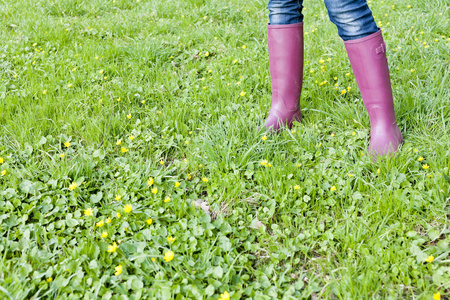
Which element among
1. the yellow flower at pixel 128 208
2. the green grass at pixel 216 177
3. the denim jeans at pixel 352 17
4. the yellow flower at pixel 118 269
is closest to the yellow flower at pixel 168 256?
the green grass at pixel 216 177

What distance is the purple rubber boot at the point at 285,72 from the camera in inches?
84.1

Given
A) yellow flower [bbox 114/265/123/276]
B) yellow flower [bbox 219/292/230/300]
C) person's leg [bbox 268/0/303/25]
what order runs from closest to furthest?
yellow flower [bbox 219/292/230/300] < yellow flower [bbox 114/265/123/276] < person's leg [bbox 268/0/303/25]

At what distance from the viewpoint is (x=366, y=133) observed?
6.95ft

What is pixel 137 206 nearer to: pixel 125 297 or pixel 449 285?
pixel 125 297

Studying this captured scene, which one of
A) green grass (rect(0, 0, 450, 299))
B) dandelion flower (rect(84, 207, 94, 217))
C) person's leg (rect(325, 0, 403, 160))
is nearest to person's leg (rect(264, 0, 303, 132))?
green grass (rect(0, 0, 450, 299))

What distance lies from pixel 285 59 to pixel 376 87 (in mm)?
529

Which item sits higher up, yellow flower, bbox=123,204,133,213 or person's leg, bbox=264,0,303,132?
person's leg, bbox=264,0,303,132

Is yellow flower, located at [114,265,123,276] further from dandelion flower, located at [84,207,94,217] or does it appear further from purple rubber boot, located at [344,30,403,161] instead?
purple rubber boot, located at [344,30,403,161]

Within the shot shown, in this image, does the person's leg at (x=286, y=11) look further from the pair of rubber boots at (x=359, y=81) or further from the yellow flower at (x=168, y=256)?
the yellow flower at (x=168, y=256)

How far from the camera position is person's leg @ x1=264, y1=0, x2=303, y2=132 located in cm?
210

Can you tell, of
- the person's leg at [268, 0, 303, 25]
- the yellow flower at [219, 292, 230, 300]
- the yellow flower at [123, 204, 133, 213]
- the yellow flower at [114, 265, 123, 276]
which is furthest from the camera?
the person's leg at [268, 0, 303, 25]

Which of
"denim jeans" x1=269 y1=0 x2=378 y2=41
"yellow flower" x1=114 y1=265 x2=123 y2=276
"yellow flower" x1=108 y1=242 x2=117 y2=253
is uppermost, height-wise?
"denim jeans" x1=269 y1=0 x2=378 y2=41

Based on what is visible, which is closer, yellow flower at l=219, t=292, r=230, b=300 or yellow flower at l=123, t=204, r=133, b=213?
yellow flower at l=219, t=292, r=230, b=300

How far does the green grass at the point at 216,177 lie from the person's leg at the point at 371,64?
0.42 feet
